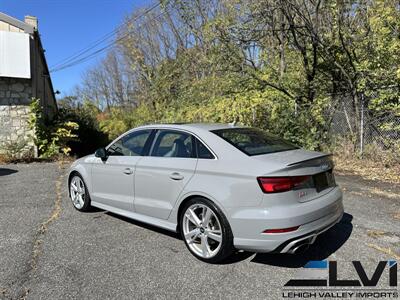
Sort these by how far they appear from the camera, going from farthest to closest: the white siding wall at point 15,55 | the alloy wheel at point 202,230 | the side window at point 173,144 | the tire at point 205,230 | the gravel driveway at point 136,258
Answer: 1. the white siding wall at point 15,55
2. the side window at point 173,144
3. the alloy wheel at point 202,230
4. the tire at point 205,230
5. the gravel driveway at point 136,258

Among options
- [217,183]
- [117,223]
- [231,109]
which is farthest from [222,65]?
[217,183]

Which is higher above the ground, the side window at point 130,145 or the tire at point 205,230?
the side window at point 130,145

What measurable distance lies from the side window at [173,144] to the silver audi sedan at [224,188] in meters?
0.01

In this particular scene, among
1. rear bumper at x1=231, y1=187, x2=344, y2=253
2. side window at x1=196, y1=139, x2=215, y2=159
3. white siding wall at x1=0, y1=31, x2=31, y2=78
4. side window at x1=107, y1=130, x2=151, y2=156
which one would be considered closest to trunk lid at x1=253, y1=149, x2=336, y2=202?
rear bumper at x1=231, y1=187, x2=344, y2=253

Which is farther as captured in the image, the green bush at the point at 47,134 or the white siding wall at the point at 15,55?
the green bush at the point at 47,134

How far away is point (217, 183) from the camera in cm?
375

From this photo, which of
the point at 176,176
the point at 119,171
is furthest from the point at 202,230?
the point at 119,171

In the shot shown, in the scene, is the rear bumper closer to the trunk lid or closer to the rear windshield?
the trunk lid

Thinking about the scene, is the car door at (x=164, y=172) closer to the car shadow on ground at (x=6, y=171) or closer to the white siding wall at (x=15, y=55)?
the car shadow on ground at (x=6, y=171)

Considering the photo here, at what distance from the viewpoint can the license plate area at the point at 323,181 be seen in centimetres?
382

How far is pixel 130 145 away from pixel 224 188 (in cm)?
196

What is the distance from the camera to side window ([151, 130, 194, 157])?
169 inches

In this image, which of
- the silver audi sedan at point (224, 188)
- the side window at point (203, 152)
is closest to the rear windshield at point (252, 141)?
the silver audi sedan at point (224, 188)

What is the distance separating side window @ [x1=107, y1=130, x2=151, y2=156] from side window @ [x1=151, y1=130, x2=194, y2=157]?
0.97ft
